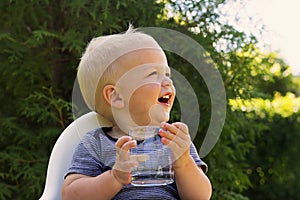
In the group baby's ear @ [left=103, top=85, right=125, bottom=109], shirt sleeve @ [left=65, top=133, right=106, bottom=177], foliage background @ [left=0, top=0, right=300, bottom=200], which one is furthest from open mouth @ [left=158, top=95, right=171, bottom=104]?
foliage background @ [left=0, top=0, right=300, bottom=200]

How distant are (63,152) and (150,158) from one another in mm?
448

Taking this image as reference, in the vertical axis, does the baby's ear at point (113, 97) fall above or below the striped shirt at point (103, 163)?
above

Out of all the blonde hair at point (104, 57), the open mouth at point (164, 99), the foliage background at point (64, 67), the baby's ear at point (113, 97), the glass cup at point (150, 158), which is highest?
the blonde hair at point (104, 57)

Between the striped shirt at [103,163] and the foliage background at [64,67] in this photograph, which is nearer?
the striped shirt at [103,163]

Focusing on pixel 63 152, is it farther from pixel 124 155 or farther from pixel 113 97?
pixel 124 155

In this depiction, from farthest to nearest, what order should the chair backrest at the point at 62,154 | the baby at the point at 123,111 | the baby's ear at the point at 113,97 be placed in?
the chair backrest at the point at 62,154, the baby's ear at the point at 113,97, the baby at the point at 123,111

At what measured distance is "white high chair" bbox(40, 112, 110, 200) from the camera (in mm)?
1810

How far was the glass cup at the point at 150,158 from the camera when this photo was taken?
1.50m

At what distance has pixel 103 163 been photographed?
169 cm

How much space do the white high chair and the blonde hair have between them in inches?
6.7

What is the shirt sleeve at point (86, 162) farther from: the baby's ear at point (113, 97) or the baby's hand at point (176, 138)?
the baby's hand at point (176, 138)

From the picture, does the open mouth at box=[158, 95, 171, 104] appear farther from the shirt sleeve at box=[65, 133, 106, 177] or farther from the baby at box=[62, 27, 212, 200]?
the shirt sleeve at box=[65, 133, 106, 177]

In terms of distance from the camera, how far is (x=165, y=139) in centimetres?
147

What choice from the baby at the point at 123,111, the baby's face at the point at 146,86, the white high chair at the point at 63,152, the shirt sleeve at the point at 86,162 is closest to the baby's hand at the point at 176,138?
the baby at the point at 123,111
